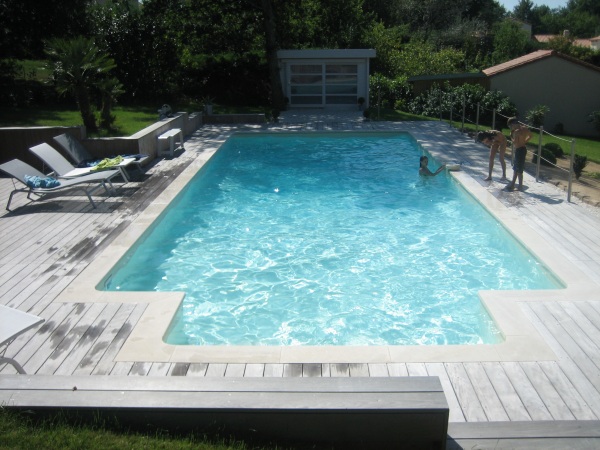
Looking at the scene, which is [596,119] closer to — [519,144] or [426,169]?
[426,169]

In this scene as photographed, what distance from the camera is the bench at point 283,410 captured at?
3.48m

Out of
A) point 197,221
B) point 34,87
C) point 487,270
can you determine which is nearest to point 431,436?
point 487,270

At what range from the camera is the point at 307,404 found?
11.5 ft

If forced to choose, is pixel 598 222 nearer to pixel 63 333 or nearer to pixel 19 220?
pixel 63 333

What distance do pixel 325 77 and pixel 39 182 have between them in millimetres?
14557

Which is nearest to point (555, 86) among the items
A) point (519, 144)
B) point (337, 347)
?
point (519, 144)

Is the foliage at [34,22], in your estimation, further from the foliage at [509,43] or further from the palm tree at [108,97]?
the foliage at [509,43]

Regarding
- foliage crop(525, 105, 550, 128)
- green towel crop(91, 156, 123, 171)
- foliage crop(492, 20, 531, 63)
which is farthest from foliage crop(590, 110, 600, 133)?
foliage crop(492, 20, 531, 63)

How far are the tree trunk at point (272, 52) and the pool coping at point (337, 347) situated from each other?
15147mm

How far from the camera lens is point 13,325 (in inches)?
170

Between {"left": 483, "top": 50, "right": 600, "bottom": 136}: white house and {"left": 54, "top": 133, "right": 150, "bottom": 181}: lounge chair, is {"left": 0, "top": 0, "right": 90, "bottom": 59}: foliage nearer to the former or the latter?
{"left": 54, "top": 133, "right": 150, "bottom": 181}: lounge chair

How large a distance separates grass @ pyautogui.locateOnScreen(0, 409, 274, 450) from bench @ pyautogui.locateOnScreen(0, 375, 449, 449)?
0.06 meters

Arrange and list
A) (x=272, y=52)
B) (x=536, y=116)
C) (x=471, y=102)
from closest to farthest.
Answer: (x=536, y=116) < (x=471, y=102) < (x=272, y=52)

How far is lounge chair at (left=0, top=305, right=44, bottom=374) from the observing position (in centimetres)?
418
